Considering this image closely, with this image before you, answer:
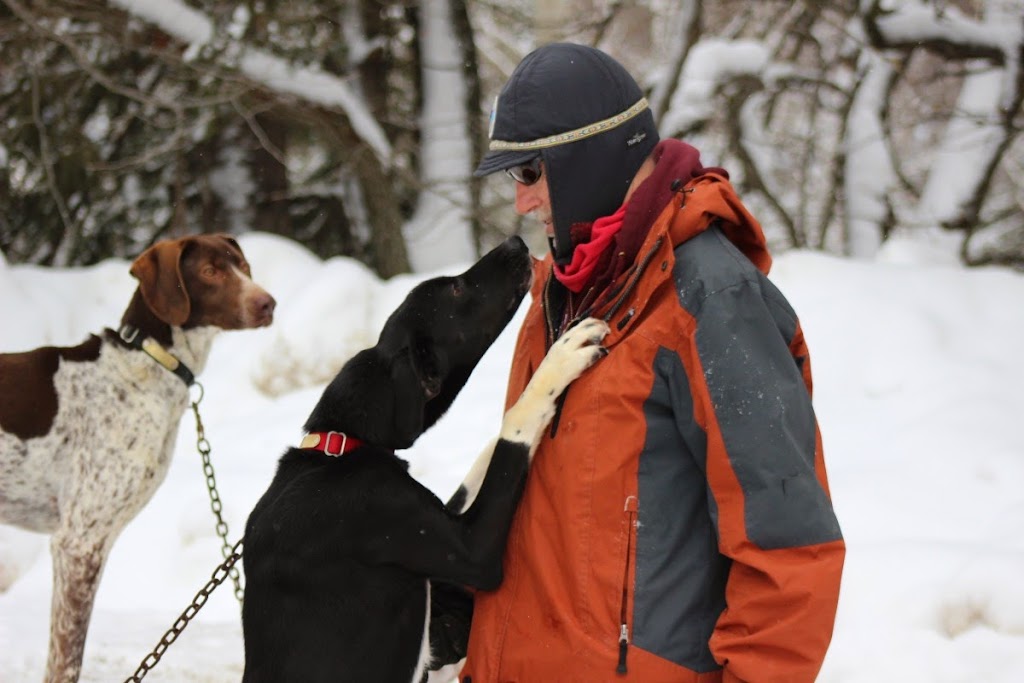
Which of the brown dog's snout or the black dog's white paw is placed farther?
the brown dog's snout

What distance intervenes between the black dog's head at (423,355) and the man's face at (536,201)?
53cm

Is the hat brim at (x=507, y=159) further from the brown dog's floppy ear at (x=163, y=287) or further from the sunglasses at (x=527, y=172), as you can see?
the brown dog's floppy ear at (x=163, y=287)

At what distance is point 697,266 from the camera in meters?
1.79

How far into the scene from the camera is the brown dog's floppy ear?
3730 millimetres

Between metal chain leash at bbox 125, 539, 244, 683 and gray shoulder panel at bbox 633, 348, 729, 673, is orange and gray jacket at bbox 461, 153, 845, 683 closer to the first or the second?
gray shoulder panel at bbox 633, 348, 729, 673

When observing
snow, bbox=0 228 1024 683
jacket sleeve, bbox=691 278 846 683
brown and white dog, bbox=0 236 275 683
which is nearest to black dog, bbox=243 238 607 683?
jacket sleeve, bbox=691 278 846 683

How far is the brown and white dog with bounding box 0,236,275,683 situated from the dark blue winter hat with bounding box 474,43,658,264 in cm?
215

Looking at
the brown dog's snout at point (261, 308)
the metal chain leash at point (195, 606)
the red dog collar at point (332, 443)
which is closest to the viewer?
the red dog collar at point (332, 443)

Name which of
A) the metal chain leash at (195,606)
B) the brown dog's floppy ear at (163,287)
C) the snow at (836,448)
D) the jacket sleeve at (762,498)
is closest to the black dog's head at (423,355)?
the metal chain leash at (195,606)

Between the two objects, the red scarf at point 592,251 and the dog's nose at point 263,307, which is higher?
the dog's nose at point 263,307

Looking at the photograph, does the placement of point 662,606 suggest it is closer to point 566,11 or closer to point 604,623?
point 604,623

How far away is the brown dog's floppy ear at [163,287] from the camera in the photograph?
12.2 ft

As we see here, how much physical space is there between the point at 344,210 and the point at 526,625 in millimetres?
9295

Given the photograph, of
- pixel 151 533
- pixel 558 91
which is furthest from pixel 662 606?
pixel 151 533
